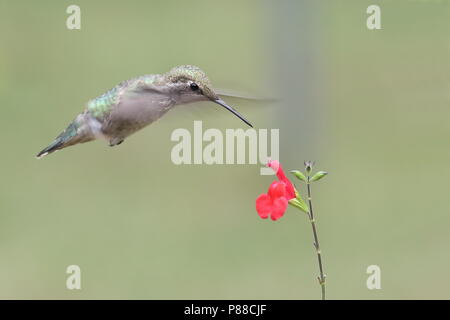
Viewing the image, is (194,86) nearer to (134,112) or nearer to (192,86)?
(192,86)

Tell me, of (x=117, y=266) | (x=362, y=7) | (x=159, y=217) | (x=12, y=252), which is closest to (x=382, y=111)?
(x=362, y=7)

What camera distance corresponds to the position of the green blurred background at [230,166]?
474 centimetres

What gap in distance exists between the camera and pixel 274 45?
16.2 ft

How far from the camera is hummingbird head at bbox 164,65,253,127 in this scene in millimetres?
1743

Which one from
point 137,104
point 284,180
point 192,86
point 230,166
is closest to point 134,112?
point 137,104

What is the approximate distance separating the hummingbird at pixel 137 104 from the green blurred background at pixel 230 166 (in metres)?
1.71

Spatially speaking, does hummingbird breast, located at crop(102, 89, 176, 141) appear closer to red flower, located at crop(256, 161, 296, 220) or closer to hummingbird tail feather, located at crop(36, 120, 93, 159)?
hummingbird tail feather, located at crop(36, 120, 93, 159)

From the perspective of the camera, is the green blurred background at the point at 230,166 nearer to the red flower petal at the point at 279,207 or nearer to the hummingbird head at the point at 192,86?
the hummingbird head at the point at 192,86

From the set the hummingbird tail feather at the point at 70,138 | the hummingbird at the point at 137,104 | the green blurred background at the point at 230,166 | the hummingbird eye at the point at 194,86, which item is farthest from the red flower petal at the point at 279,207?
the green blurred background at the point at 230,166

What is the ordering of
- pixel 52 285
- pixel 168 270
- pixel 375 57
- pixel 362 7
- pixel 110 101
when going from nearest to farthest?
1. pixel 110 101
2. pixel 52 285
3. pixel 168 270
4. pixel 375 57
5. pixel 362 7

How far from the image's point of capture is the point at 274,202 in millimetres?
1638

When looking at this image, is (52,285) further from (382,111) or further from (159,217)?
(382,111)

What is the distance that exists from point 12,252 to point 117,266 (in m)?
0.70

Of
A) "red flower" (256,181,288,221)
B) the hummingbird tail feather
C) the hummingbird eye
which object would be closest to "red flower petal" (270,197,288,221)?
"red flower" (256,181,288,221)
